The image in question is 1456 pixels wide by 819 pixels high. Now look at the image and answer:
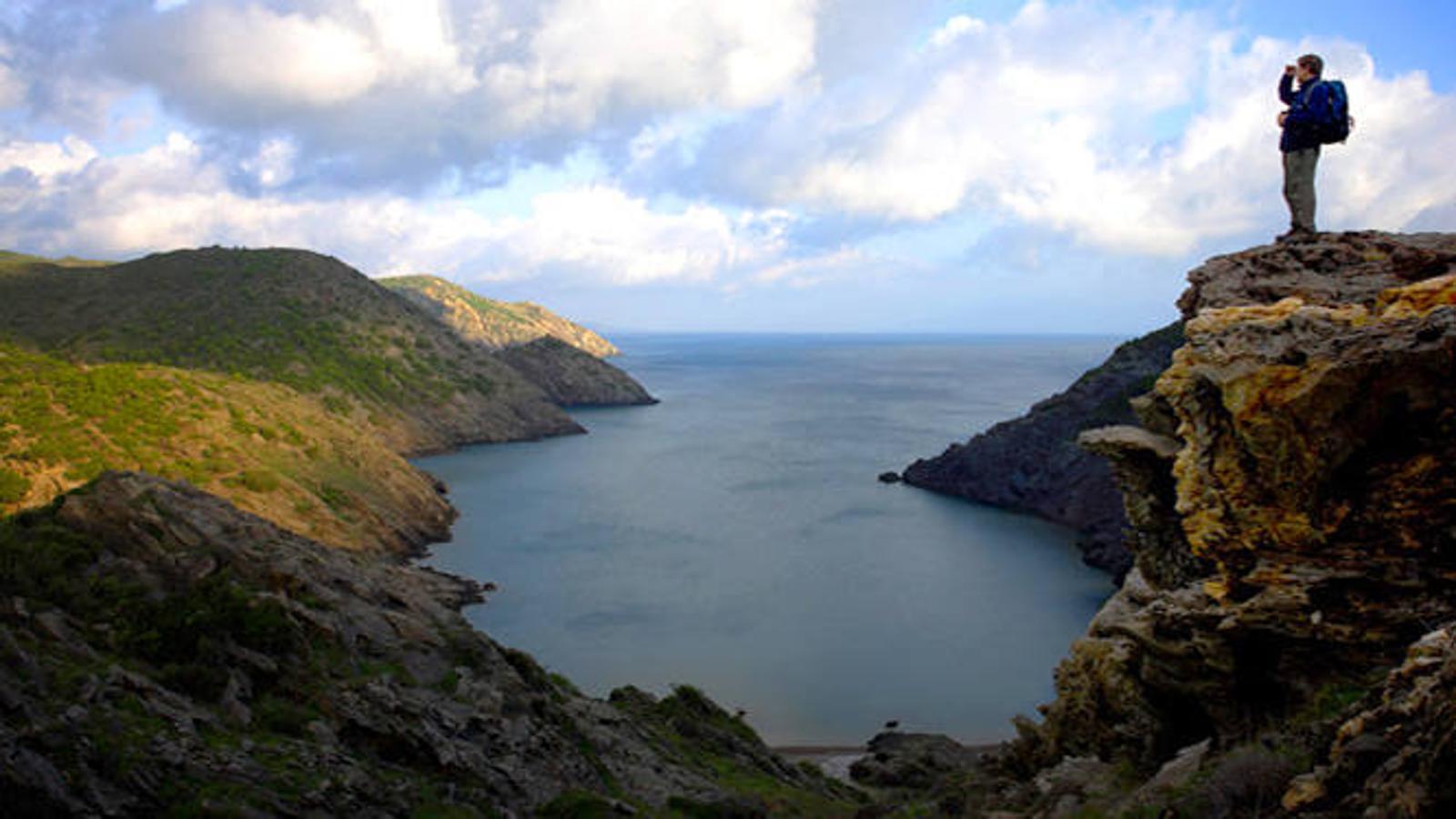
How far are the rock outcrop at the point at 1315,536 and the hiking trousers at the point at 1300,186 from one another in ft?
1.80

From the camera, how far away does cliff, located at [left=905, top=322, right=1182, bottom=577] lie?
59781 millimetres

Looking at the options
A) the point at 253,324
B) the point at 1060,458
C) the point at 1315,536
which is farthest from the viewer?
the point at 253,324

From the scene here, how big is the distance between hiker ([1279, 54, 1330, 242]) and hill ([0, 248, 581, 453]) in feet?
244

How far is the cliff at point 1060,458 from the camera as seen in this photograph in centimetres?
5978

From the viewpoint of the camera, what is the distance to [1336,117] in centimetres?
1251

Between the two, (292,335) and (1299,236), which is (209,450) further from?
(1299,236)

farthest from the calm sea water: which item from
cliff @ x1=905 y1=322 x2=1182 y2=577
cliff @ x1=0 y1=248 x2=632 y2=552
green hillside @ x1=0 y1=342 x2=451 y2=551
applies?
cliff @ x1=0 y1=248 x2=632 y2=552

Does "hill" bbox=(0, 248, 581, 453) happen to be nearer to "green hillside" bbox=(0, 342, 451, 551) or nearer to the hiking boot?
A: "green hillside" bbox=(0, 342, 451, 551)

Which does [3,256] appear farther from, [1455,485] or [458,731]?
[1455,485]

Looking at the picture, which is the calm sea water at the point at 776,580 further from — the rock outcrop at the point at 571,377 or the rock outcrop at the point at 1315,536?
the rock outcrop at the point at 571,377

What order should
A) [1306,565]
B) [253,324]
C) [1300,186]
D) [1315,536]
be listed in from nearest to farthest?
[1315,536]
[1306,565]
[1300,186]
[253,324]

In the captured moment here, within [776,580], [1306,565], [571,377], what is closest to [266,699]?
[1306,565]

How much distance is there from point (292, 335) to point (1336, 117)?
92743 millimetres

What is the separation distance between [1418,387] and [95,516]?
2318 centimetres
